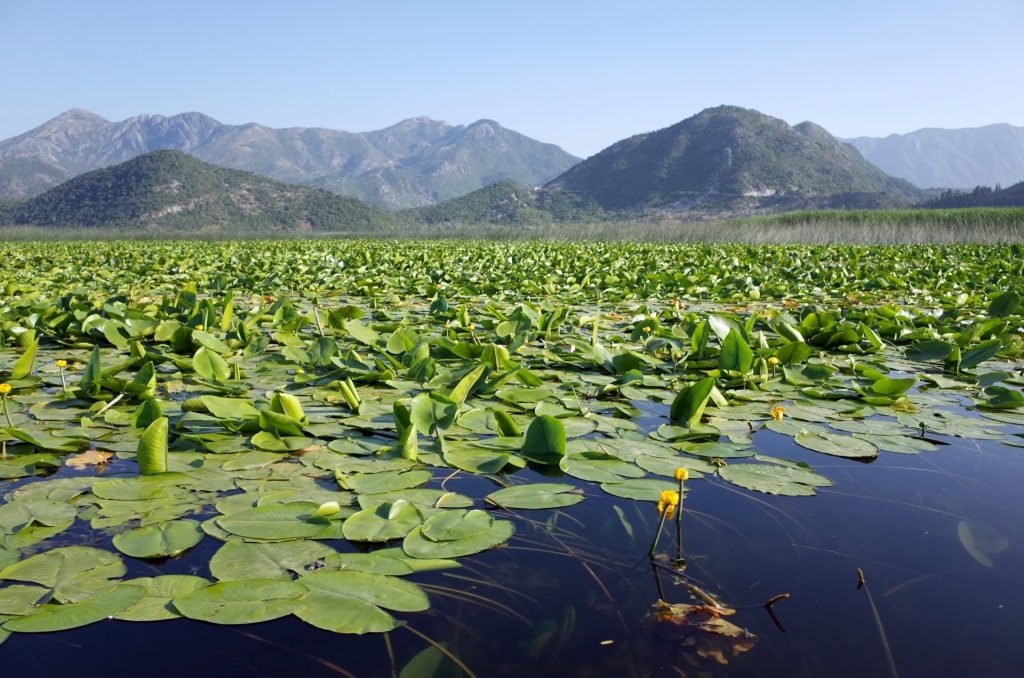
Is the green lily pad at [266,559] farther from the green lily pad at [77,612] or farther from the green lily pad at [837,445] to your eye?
the green lily pad at [837,445]

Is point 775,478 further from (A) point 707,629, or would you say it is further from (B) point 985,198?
(B) point 985,198

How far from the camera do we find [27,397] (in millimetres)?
2203

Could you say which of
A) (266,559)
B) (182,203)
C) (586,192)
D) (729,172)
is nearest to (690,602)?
(266,559)

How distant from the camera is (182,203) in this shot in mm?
70562

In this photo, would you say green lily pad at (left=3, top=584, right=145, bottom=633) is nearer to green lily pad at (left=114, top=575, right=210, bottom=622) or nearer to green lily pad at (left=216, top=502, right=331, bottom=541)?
green lily pad at (left=114, top=575, right=210, bottom=622)

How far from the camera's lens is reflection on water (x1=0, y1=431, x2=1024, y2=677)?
0.91 metres

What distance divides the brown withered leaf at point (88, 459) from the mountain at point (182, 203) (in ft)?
213

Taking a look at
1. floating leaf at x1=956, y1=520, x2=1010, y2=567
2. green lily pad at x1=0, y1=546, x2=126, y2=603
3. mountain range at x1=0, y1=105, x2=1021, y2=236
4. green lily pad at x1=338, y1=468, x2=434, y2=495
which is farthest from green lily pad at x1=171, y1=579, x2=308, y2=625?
mountain range at x1=0, y1=105, x2=1021, y2=236

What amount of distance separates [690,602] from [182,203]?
257 feet

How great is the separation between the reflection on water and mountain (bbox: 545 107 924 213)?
7294 centimetres

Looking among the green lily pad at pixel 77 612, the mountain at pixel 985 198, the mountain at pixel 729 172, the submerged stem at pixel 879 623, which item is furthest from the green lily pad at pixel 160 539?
the mountain at pixel 729 172

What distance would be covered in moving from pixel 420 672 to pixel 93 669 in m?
0.41

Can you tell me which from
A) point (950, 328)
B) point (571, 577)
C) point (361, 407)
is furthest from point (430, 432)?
point (950, 328)

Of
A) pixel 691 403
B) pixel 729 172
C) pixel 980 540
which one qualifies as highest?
pixel 729 172
